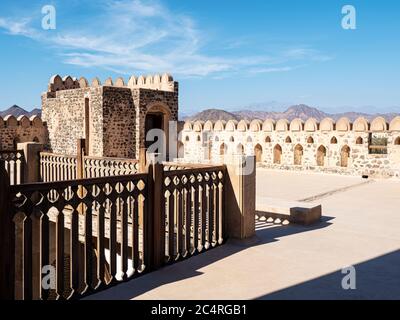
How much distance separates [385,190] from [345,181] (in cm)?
159

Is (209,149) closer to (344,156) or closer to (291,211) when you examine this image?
(344,156)

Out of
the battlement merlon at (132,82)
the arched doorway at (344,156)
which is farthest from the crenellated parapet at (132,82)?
the arched doorway at (344,156)

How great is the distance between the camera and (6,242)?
→ 8.57 ft

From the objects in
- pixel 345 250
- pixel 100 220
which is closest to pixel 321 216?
pixel 345 250

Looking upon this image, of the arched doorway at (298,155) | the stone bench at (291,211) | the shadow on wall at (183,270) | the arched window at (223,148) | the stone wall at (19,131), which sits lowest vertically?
the shadow on wall at (183,270)

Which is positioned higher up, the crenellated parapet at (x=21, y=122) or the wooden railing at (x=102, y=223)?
the crenellated parapet at (x=21, y=122)

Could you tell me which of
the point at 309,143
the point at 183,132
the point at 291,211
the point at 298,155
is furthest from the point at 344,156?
the point at 291,211

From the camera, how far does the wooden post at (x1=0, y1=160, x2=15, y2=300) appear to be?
8.44 ft

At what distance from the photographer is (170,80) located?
57.7ft

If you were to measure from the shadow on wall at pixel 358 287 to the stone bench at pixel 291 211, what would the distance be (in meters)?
1.88

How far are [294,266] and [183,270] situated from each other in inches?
43.1

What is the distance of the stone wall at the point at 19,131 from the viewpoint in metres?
15.1

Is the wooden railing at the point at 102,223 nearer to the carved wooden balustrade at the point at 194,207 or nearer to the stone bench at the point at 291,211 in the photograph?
the carved wooden balustrade at the point at 194,207
